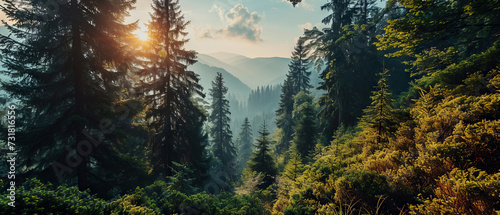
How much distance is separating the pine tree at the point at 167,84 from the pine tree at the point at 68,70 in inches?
120

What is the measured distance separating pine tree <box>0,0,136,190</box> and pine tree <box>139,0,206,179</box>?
305 centimetres

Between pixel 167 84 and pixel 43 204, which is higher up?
pixel 167 84

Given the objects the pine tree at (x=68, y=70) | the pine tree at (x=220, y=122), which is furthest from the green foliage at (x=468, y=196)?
the pine tree at (x=220, y=122)

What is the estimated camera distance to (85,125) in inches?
305

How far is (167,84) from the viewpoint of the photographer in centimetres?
1172

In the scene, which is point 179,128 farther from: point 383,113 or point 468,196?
point 468,196

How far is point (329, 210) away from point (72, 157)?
9.39 metres

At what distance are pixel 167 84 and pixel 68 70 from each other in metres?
4.78

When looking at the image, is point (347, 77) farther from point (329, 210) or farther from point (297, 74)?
point (297, 74)

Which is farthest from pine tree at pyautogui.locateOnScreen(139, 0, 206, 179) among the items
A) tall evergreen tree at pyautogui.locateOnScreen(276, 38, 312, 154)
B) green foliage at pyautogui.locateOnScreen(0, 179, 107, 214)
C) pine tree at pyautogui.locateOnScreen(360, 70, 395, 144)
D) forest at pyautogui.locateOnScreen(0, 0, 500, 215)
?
tall evergreen tree at pyautogui.locateOnScreen(276, 38, 312, 154)

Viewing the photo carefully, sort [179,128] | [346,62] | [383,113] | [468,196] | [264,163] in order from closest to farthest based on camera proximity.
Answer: [468,196]
[383,113]
[179,128]
[264,163]
[346,62]

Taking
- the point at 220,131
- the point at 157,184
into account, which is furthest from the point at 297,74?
the point at 157,184

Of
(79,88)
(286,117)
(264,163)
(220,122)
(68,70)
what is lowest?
(264,163)

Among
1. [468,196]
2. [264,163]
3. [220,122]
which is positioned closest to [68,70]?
[468,196]
